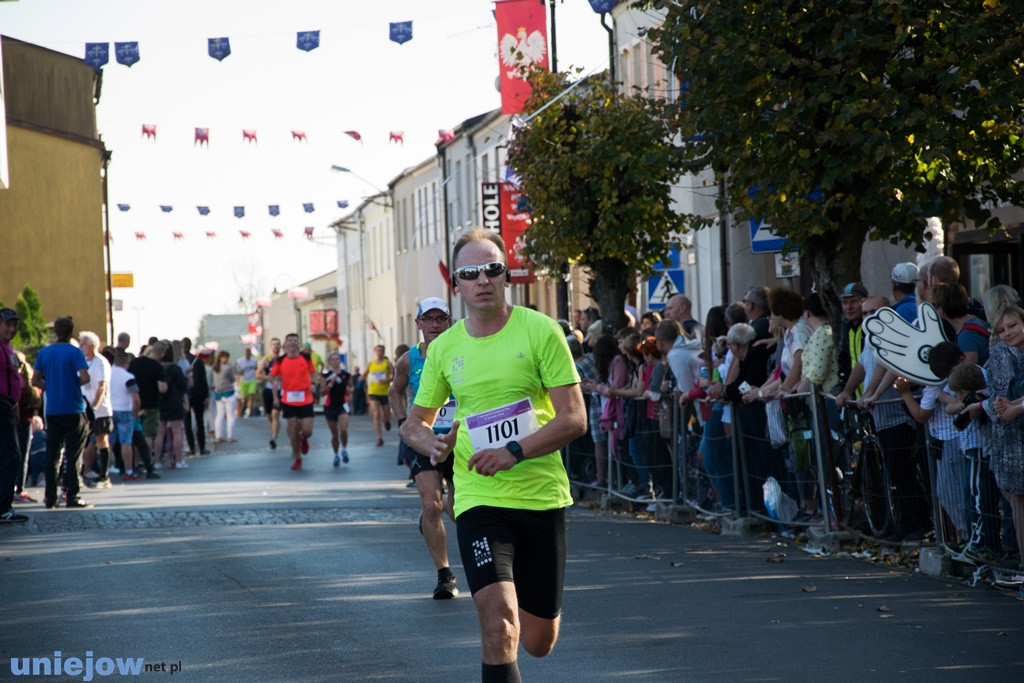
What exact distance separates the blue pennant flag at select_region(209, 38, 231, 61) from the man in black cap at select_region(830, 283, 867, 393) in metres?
12.1

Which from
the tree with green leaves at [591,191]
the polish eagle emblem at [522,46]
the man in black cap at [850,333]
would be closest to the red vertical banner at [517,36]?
the polish eagle emblem at [522,46]

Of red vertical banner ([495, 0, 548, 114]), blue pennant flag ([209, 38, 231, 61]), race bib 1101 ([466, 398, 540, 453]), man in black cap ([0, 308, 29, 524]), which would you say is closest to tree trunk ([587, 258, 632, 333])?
red vertical banner ([495, 0, 548, 114])

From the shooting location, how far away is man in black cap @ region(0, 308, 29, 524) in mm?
14539

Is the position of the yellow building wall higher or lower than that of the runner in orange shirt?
higher

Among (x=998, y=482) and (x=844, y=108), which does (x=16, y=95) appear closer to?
(x=844, y=108)

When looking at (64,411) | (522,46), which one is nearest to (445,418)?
(64,411)

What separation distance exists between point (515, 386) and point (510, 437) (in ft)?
0.64

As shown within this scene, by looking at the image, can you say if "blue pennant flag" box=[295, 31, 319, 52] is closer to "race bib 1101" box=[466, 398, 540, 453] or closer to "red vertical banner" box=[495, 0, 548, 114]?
"red vertical banner" box=[495, 0, 548, 114]

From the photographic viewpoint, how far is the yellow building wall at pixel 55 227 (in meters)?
40.8

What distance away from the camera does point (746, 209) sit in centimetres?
1256

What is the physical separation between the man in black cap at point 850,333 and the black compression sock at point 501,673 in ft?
21.4

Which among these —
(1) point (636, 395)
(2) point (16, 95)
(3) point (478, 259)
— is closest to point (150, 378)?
(1) point (636, 395)

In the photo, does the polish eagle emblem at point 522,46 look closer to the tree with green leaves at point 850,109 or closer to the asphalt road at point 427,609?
the asphalt road at point 427,609

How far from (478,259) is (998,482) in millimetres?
4117
